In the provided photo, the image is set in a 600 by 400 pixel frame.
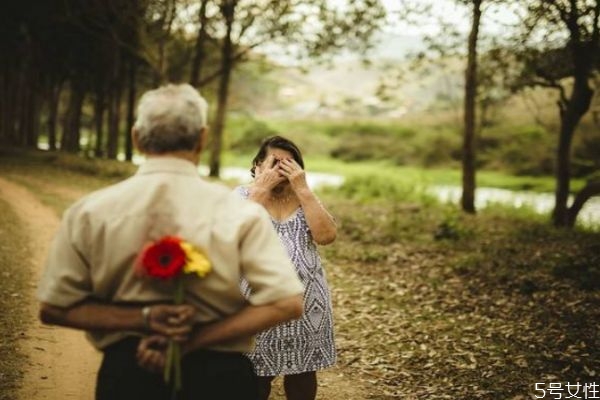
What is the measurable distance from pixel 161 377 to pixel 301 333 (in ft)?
4.92

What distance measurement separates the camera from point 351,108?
11219 centimetres

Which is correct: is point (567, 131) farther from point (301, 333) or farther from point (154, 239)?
point (154, 239)

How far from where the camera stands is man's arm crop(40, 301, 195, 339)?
2.28 metres

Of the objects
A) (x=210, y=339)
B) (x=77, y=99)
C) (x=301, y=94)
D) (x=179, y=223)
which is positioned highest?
(x=301, y=94)

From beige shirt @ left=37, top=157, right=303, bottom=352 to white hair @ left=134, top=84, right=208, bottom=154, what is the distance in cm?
7

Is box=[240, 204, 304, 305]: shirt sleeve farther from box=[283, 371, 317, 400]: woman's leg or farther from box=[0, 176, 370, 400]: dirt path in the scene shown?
box=[0, 176, 370, 400]: dirt path

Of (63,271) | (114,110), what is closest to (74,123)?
(114,110)

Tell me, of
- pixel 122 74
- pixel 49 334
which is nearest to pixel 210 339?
pixel 49 334

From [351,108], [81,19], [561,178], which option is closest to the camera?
[561,178]

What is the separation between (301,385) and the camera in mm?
3910

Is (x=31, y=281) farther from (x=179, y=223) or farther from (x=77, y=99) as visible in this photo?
(x=77, y=99)

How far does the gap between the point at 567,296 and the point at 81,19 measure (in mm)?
26789

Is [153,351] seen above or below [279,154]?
below

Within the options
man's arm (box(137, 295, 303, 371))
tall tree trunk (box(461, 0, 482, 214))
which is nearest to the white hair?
man's arm (box(137, 295, 303, 371))
